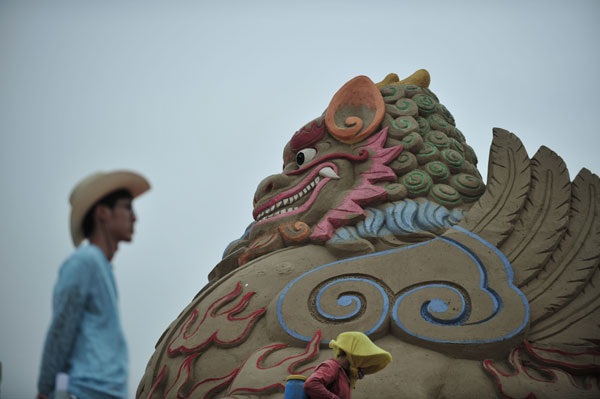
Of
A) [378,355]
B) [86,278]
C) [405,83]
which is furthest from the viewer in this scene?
[405,83]

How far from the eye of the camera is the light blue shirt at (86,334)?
250cm

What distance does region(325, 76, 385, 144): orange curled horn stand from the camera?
6.51 meters

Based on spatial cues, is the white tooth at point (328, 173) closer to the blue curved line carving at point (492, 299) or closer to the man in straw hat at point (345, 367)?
the blue curved line carving at point (492, 299)

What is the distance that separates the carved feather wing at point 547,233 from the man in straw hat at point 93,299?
3253 mm

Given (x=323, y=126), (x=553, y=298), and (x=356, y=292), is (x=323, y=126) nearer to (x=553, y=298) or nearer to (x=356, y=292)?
(x=356, y=292)

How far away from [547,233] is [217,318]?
9.49 feet

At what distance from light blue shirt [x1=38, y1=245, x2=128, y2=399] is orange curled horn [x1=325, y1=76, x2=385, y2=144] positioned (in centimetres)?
417

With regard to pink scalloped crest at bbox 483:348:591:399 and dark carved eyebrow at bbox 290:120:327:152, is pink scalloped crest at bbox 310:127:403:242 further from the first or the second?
pink scalloped crest at bbox 483:348:591:399

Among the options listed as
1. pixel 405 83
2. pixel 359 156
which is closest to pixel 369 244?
pixel 359 156

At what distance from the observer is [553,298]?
4.79 metres

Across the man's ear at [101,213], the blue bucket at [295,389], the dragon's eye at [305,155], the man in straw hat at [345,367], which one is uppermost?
the dragon's eye at [305,155]

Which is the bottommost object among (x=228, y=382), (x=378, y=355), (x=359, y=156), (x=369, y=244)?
(x=228, y=382)

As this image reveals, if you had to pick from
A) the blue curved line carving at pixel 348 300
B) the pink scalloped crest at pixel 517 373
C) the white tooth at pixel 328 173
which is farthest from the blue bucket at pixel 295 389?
the white tooth at pixel 328 173

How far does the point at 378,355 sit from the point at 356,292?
137 cm
